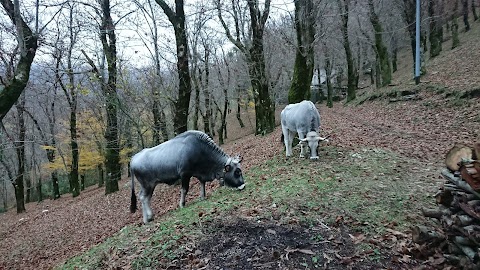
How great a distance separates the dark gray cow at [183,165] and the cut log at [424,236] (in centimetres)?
487

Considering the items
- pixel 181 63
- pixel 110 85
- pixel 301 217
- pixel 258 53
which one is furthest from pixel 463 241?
pixel 258 53

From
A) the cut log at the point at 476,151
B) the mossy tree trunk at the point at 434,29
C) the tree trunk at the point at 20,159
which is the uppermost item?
the mossy tree trunk at the point at 434,29

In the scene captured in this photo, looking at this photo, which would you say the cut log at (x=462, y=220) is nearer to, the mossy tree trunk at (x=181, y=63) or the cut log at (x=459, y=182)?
the cut log at (x=459, y=182)

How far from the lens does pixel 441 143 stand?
12.2 meters

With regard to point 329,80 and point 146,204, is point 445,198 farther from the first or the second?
point 329,80

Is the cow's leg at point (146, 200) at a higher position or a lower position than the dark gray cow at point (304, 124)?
lower

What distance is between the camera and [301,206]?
692 cm

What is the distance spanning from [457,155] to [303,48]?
8364 mm

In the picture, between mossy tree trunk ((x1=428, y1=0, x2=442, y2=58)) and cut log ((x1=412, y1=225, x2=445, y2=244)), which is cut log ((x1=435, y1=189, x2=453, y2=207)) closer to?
cut log ((x1=412, y1=225, x2=445, y2=244))

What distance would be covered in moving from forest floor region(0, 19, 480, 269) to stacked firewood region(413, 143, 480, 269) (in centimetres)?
31

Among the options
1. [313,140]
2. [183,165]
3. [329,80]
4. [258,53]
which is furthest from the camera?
[329,80]

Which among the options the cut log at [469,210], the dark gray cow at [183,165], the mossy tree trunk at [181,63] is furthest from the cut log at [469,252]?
the mossy tree trunk at [181,63]

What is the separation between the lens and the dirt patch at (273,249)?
16.8ft

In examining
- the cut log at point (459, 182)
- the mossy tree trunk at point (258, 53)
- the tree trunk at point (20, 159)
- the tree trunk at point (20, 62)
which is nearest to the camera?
the cut log at point (459, 182)
